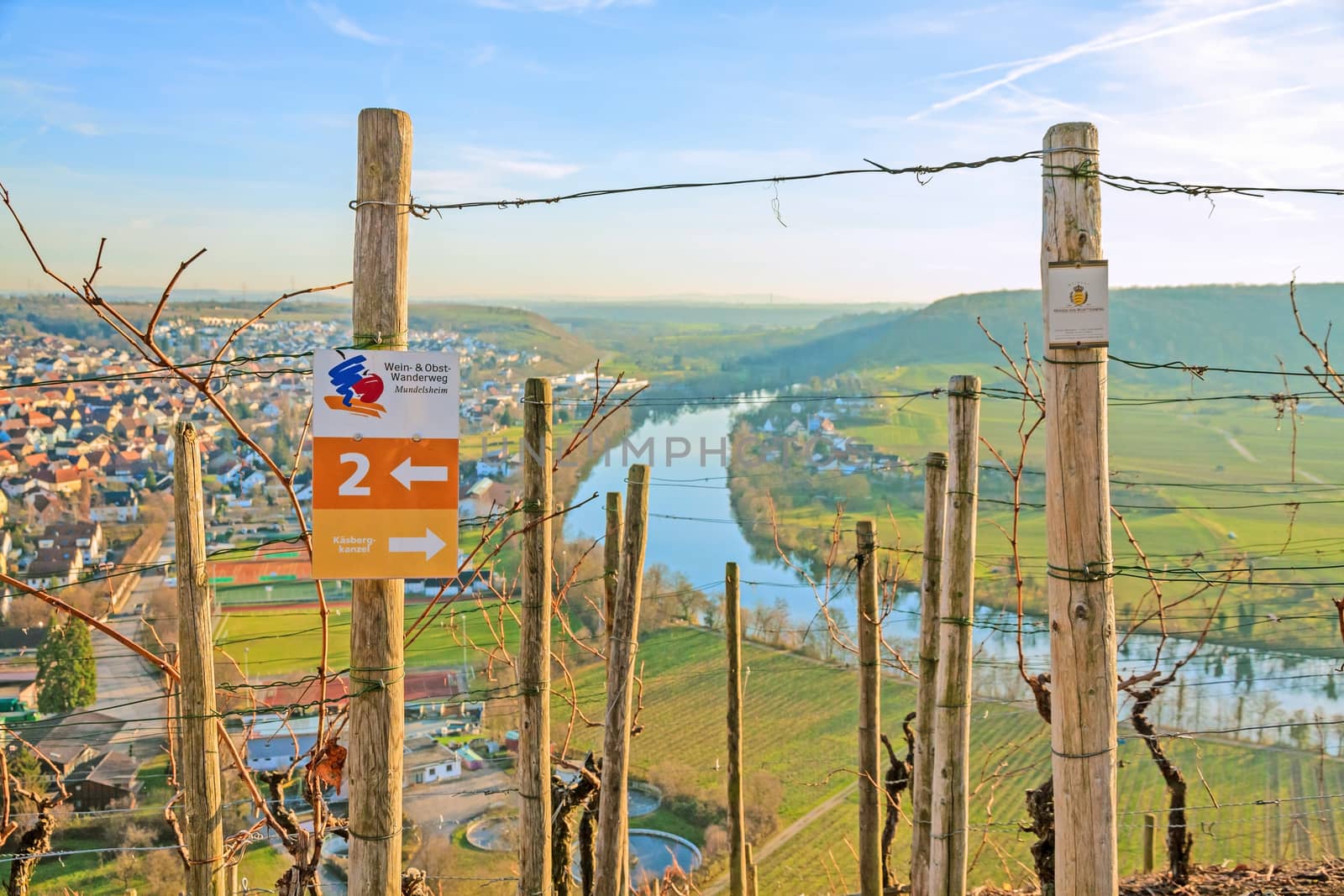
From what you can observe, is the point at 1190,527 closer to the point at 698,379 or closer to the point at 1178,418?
the point at 698,379

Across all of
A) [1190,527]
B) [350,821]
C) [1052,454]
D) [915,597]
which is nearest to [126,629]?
[915,597]

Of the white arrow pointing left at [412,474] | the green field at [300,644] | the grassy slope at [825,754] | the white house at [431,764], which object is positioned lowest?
the grassy slope at [825,754]

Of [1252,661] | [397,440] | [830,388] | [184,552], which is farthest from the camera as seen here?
[830,388]

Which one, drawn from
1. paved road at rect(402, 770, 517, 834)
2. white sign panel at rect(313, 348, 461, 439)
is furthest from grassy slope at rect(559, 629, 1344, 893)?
white sign panel at rect(313, 348, 461, 439)

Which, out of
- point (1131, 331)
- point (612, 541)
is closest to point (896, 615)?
point (612, 541)

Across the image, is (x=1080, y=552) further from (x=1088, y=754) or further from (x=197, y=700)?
(x=197, y=700)

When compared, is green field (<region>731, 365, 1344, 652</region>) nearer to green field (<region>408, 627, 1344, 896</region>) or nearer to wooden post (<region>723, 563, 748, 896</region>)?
green field (<region>408, 627, 1344, 896</region>)

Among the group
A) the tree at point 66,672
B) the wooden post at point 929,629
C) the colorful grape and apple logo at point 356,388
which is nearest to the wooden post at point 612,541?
the wooden post at point 929,629

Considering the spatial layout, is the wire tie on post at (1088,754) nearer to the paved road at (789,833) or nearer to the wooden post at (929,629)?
the wooden post at (929,629)
